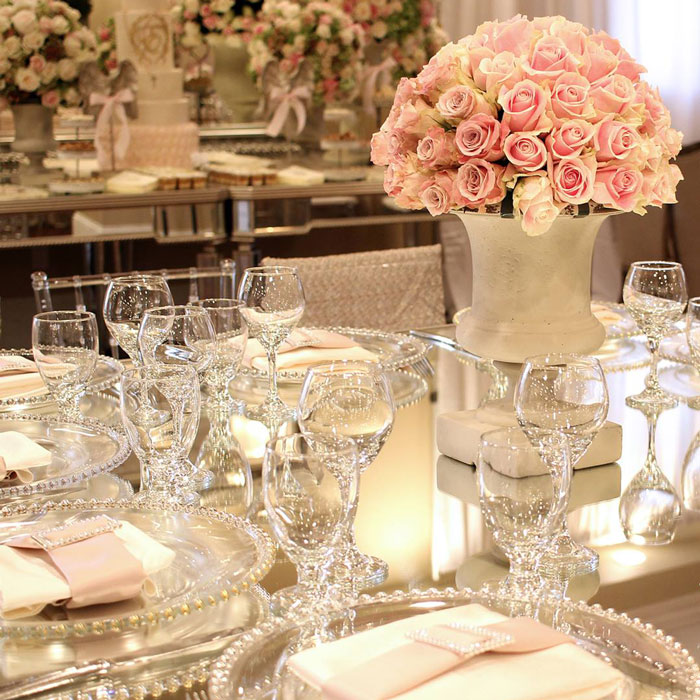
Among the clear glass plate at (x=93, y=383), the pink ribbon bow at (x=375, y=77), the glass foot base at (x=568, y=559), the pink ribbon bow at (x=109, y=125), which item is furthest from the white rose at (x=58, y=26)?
the glass foot base at (x=568, y=559)

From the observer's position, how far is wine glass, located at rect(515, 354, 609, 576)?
1191mm

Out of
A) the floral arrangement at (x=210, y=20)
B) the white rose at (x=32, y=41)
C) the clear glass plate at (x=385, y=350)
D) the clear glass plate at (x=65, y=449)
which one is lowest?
the clear glass plate at (x=65, y=449)

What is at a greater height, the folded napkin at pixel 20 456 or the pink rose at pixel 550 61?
the pink rose at pixel 550 61

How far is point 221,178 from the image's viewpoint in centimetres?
379

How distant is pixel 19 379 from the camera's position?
168cm

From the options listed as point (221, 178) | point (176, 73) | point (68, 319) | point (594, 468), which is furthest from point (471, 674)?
point (176, 73)

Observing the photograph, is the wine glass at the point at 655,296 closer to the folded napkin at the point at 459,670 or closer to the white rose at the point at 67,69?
the folded napkin at the point at 459,670

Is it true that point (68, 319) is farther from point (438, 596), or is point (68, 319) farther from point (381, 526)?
point (438, 596)

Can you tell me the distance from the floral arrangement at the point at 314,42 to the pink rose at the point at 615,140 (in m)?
3.22

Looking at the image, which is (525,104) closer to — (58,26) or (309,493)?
(309,493)

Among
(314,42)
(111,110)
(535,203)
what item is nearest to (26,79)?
(111,110)

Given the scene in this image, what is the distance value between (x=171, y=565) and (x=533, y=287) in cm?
59

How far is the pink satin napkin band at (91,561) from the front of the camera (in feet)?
3.09

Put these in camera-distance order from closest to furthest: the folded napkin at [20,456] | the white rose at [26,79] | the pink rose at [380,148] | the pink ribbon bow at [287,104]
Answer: the folded napkin at [20,456]
the pink rose at [380,148]
the white rose at [26,79]
the pink ribbon bow at [287,104]
